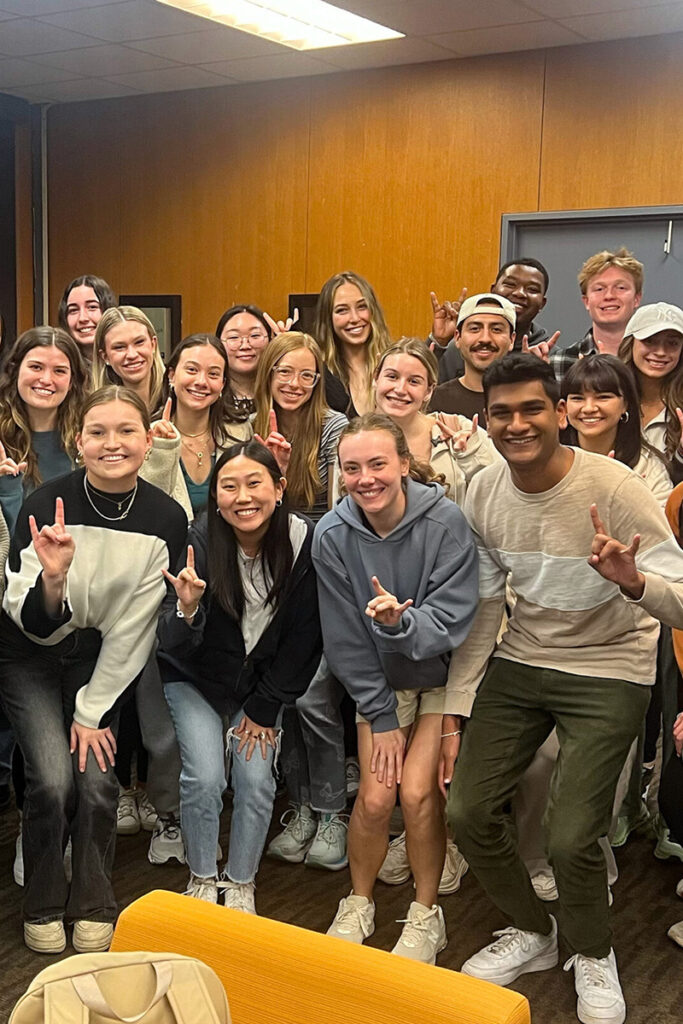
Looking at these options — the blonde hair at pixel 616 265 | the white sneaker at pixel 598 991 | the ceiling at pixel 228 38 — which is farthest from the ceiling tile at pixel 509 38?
the white sneaker at pixel 598 991

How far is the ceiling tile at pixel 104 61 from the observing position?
653cm

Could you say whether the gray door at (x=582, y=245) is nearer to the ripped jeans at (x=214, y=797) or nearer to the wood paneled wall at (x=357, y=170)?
the wood paneled wall at (x=357, y=170)

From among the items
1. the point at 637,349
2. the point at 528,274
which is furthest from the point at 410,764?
the point at 528,274

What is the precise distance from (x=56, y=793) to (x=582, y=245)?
183 inches

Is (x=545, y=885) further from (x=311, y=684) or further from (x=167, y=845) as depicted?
(x=167, y=845)

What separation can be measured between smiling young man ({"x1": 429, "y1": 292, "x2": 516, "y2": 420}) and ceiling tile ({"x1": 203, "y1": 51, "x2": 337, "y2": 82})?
3298 mm

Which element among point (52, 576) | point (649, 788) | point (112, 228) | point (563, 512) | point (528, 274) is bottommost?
point (649, 788)

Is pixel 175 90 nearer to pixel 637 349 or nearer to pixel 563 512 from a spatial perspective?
pixel 637 349

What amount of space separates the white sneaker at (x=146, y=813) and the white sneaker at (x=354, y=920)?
85cm

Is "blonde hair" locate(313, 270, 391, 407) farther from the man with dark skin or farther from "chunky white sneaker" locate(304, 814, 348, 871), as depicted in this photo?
"chunky white sneaker" locate(304, 814, 348, 871)

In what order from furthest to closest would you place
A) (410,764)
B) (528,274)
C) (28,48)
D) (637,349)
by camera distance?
1. (28,48)
2. (528,274)
3. (637,349)
4. (410,764)

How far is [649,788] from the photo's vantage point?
367cm

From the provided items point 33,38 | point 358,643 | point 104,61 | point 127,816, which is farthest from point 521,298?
point 104,61

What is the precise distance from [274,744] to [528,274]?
2.51 meters
